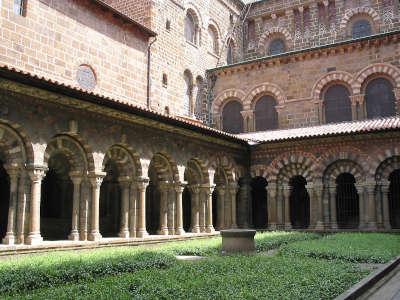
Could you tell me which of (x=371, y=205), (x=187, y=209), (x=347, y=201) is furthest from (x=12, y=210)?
(x=347, y=201)

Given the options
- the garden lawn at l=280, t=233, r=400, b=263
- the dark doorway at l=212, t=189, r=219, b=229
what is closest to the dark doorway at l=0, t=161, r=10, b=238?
the garden lawn at l=280, t=233, r=400, b=263

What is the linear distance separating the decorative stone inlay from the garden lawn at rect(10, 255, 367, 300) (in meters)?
9.03

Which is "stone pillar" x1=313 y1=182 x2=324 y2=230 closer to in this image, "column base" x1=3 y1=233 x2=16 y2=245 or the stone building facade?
the stone building facade

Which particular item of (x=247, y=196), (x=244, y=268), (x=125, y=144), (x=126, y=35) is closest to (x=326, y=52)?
(x=247, y=196)

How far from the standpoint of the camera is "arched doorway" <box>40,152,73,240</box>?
14.8 m

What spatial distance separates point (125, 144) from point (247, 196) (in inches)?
312

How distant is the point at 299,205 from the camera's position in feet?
67.9

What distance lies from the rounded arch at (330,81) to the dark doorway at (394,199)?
15.7ft

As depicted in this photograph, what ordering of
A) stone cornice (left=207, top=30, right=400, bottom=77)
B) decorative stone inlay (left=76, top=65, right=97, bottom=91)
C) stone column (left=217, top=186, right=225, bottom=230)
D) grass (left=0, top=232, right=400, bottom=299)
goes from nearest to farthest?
grass (left=0, top=232, right=400, bottom=299) < decorative stone inlay (left=76, top=65, right=97, bottom=91) < stone column (left=217, top=186, right=225, bottom=230) < stone cornice (left=207, top=30, right=400, bottom=77)

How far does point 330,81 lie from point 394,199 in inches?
254

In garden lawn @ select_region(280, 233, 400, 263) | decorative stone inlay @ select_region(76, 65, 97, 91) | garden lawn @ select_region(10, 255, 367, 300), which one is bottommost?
garden lawn @ select_region(10, 255, 367, 300)

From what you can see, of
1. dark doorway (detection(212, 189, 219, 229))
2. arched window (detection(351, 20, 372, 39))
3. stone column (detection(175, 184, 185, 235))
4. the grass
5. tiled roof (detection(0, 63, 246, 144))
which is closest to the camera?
the grass

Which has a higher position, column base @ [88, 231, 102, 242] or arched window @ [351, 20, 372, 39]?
arched window @ [351, 20, 372, 39]

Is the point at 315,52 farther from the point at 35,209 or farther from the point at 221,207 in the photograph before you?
the point at 35,209
